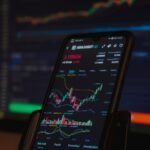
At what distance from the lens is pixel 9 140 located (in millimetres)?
1425

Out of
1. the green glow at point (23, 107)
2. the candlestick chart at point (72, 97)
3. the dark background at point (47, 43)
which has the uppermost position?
the dark background at point (47, 43)

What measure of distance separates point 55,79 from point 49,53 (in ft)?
1.47

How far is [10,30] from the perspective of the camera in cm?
152

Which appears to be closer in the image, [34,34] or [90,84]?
[90,84]

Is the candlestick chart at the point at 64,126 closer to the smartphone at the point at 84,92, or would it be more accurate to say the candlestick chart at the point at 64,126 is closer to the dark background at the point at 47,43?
the smartphone at the point at 84,92

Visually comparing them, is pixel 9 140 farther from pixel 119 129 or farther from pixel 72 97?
pixel 119 129

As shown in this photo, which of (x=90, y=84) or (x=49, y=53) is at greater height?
(x=49, y=53)

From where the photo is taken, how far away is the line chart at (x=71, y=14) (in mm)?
1271

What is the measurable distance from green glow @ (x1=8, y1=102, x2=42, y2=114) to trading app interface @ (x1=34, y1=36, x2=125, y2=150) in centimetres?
45

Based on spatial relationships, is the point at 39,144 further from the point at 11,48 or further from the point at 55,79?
the point at 11,48

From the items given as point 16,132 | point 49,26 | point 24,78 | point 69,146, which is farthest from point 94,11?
point 69,146

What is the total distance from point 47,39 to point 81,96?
0.54 m

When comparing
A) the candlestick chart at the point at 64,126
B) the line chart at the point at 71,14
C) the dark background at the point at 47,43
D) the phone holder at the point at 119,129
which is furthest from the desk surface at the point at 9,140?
the phone holder at the point at 119,129

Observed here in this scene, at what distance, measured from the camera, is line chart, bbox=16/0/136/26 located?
1271 millimetres
